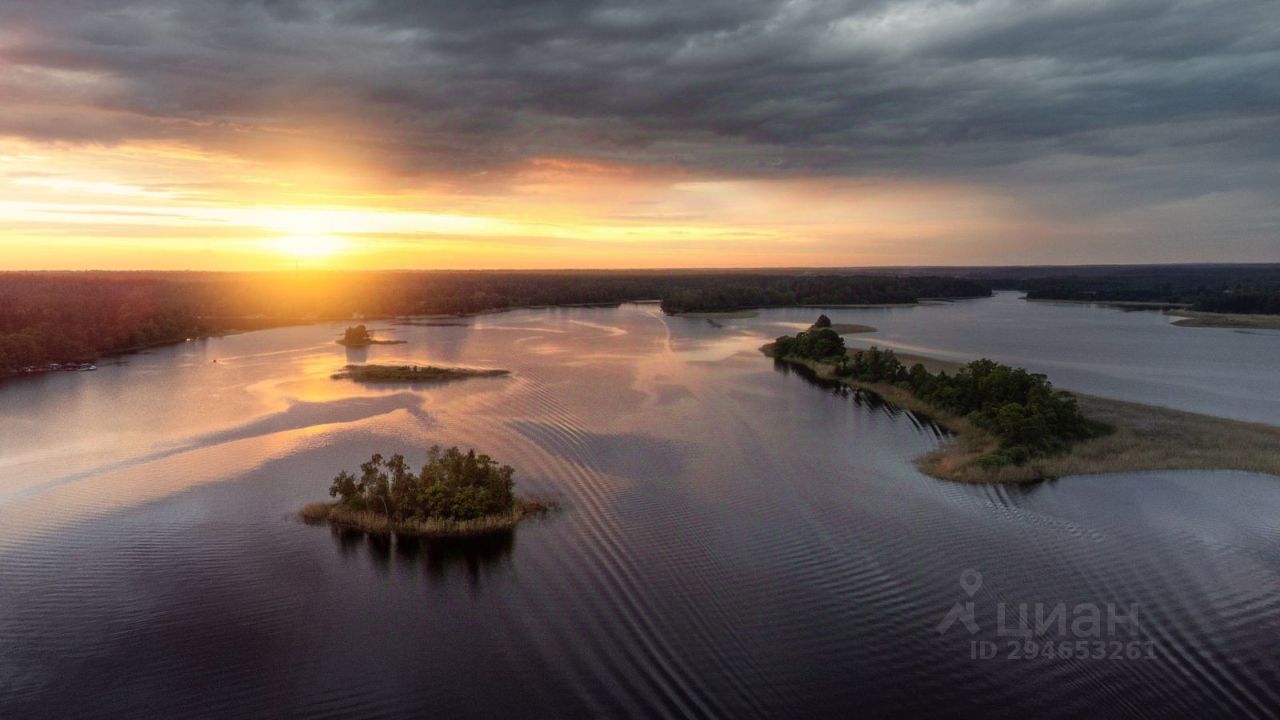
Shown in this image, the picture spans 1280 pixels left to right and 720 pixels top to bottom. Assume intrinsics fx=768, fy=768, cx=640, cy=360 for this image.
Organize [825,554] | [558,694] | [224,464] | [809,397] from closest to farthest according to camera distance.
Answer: [558,694]
[825,554]
[224,464]
[809,397]

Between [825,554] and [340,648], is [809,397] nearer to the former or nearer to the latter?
[825,554]

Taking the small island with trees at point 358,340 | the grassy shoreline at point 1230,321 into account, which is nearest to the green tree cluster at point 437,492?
the small island with trees at point 358,340

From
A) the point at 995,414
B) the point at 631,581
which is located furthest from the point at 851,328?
the point at 631,581

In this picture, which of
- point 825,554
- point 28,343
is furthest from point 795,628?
point 28,343

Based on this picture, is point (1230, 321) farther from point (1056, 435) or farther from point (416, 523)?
point (416, 523)

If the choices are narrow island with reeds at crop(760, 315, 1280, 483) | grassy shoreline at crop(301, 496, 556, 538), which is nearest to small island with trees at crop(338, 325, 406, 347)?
grassy shoreline at crop(301, 496, 556, 538)

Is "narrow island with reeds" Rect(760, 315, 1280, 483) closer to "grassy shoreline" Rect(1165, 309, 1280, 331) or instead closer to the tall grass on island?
the tall grass on island
